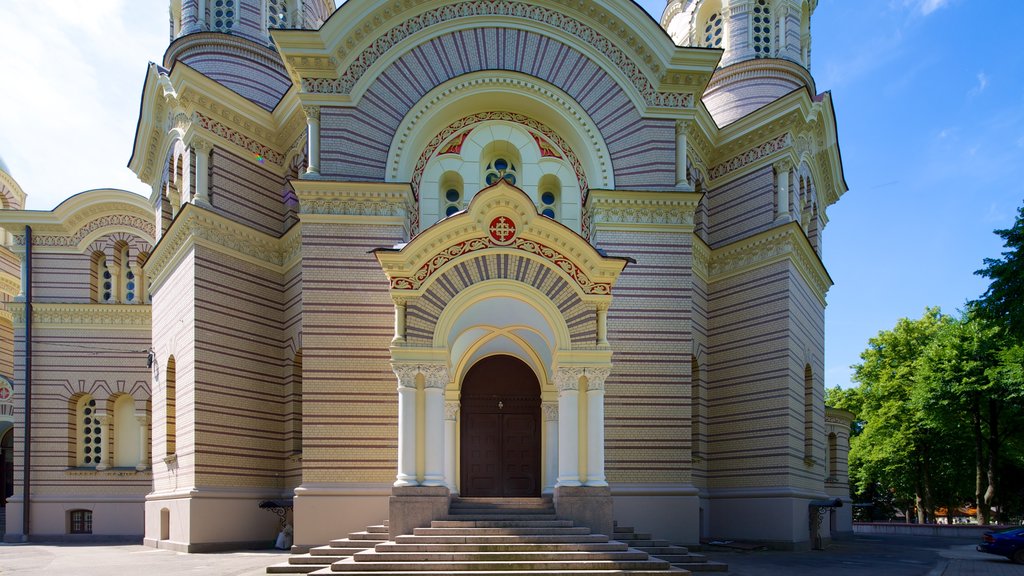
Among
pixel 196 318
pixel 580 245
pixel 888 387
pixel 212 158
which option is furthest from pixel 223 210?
pixel 888 387

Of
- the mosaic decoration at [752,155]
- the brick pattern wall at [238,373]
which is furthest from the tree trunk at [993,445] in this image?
the brick pattern wall at [238,373]

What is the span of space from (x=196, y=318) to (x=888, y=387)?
39907 mm

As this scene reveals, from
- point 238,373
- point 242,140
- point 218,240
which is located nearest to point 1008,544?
point 238,373

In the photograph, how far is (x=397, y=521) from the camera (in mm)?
15961

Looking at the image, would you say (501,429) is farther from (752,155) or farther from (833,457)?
(833,457)

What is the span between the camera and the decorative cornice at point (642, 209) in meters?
21.4

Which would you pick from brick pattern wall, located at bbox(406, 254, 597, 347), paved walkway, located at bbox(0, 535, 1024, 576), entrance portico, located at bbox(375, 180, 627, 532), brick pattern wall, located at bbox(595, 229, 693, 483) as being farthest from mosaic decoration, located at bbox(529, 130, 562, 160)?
paved walkway, located at bbox(0, 535, 1024, 576)

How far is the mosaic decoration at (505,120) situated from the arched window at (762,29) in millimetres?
9960

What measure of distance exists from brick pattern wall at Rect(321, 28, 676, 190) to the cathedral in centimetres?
6

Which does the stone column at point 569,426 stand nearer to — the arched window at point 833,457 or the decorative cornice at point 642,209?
the decorative cornice at point 642,209

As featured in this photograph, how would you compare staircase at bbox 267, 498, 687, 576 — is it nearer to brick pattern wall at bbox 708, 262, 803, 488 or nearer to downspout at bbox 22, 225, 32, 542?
brick pattern wall at bbox 708, 262, 803, 488

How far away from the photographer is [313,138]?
69.4ft

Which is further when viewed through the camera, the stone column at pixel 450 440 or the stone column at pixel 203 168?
the stone column at pixel 203 168

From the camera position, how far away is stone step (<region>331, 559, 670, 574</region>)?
14648mm
